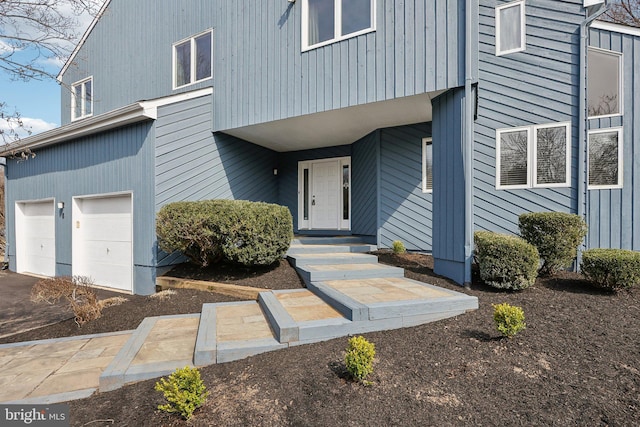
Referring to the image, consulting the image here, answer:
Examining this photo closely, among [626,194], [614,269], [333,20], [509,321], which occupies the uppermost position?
[333,20]

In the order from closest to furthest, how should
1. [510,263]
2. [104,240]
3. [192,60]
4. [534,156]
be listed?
[510,263], [534,156], [104,240], [192,60]

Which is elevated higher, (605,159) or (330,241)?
(605,159)

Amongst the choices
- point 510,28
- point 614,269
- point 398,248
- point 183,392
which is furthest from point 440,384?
point 510,28

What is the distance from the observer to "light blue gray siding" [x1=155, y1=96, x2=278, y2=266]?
20.2 feet

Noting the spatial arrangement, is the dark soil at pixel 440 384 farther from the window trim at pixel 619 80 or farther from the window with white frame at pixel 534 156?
the window trim at pixel 619 80

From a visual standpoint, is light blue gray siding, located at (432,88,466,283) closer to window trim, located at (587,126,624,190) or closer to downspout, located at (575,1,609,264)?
downspout, located at (575,1,609,264)

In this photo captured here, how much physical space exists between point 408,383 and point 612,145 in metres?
6.32

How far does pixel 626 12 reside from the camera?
985 centimetres

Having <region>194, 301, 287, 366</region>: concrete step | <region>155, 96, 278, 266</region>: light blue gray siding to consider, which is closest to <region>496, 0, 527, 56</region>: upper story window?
<region>155, 96, 278, 266</region>: light blue gray siding

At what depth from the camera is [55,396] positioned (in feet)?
8.39

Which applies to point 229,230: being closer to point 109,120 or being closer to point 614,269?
point 109,120

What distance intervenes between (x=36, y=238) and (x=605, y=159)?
1447cm

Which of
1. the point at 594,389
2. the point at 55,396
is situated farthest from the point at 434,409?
the point at 55,396

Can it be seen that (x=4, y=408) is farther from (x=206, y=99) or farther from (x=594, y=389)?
(x=206, y=99)
